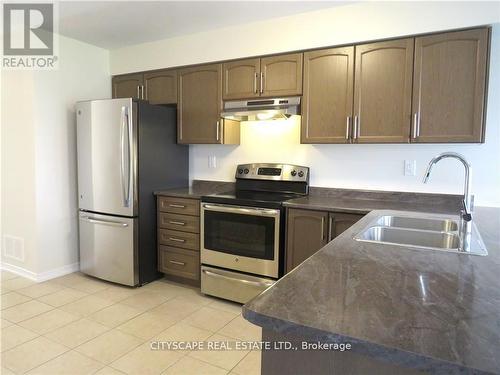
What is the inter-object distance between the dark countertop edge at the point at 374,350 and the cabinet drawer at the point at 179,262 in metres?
2.52

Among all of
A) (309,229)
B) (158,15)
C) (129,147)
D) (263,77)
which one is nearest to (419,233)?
(309,229)

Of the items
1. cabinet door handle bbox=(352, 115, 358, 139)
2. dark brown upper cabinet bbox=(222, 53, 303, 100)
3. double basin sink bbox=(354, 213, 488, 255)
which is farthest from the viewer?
dark brown upper cabinet bbox=(222, 53, 303, 100)

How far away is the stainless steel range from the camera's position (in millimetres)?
2750

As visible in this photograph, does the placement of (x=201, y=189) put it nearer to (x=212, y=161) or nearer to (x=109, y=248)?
(x=212, y=161)

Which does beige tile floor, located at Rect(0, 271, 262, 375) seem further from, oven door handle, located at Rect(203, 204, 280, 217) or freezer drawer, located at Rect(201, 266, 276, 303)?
oven door handle, located at Rect(203, 204, 280, 217)

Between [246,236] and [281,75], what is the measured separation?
4.54 feet

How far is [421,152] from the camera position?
2.74m

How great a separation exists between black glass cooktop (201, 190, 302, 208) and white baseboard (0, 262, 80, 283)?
69.0 inches

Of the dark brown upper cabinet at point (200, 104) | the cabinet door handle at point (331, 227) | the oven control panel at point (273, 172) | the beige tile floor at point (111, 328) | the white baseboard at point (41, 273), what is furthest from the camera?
the white baseboard at point (41, 273)

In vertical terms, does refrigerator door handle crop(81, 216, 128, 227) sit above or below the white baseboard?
above

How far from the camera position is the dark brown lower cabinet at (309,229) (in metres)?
2.50

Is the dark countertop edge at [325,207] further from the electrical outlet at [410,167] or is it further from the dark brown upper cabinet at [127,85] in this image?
the dark brown upper cabinet at [127,85]

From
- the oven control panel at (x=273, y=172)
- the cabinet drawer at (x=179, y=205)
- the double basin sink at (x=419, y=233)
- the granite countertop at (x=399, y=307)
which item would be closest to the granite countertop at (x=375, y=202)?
the oven control panel at (x=273, y=172)

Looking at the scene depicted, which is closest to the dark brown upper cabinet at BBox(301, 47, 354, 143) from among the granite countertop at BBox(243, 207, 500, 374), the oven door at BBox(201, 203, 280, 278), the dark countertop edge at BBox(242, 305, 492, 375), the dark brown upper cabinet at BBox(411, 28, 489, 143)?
the dark brown upper cabinet at BBox(411, 28, 489, 143)
